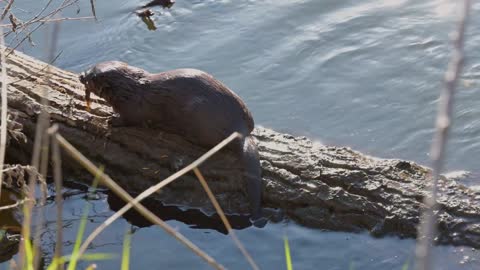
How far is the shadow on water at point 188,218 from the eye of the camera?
166 inches

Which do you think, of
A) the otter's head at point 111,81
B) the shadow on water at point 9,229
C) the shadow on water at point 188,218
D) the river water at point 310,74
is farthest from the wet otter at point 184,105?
the shadow on water at point 9,229

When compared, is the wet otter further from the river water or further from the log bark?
the river water

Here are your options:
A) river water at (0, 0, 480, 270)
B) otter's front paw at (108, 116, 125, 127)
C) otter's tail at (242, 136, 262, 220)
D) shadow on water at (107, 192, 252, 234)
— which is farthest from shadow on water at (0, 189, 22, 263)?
otter's tail at (242, 136, 262, 220)

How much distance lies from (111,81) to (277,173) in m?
1.13

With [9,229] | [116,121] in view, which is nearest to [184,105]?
[116,121]

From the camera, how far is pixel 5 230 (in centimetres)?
444

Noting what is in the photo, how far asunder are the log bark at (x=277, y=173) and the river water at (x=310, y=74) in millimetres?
129

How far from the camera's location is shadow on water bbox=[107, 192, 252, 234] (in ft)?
13.9

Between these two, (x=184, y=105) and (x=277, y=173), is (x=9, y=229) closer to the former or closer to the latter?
(x=184, y=105)

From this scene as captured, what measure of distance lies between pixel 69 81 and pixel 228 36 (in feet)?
7.42

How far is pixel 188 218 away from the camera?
439cm

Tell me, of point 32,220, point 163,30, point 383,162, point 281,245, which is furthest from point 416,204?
point 163,30

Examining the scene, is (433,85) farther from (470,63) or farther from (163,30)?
(163,30)

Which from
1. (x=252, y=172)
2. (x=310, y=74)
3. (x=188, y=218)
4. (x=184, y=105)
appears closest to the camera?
(x=252, y=172)
